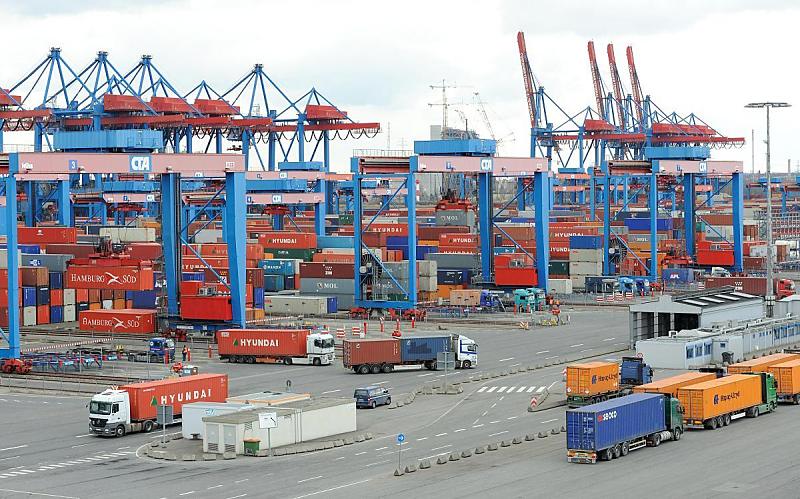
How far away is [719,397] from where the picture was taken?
2117 inches

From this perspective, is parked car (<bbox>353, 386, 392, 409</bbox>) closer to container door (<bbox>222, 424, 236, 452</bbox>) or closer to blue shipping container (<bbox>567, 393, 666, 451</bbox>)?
container door (<bbox>222, 424, 236, 452</bbox>)

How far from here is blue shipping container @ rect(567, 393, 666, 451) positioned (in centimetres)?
4619

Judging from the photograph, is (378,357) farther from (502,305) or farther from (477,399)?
(502,305)

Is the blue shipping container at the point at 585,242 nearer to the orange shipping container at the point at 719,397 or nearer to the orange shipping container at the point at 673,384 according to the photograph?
the orange shipping container at the point at 673,384

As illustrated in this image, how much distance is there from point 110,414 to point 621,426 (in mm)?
20549

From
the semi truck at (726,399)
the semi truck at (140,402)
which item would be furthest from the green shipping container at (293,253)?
the semi truck at (726,399)

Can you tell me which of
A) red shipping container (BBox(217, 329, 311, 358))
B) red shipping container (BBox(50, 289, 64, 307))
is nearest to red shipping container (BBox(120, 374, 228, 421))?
red shipping container (BBox(217, 329, 311, 358))

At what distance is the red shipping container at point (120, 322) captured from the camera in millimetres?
87938

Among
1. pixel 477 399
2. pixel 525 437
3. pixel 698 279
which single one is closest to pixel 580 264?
pixel 698 279

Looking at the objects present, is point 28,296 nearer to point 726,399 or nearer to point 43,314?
point 43,314

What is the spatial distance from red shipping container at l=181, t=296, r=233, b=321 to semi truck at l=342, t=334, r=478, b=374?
14.9 meters

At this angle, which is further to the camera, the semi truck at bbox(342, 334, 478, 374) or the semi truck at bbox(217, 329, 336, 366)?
the semi truck at bbox(217, 329, 336, 366)

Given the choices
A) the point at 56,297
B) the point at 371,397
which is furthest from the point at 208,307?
the point at 371,397

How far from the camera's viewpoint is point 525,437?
168 ft
